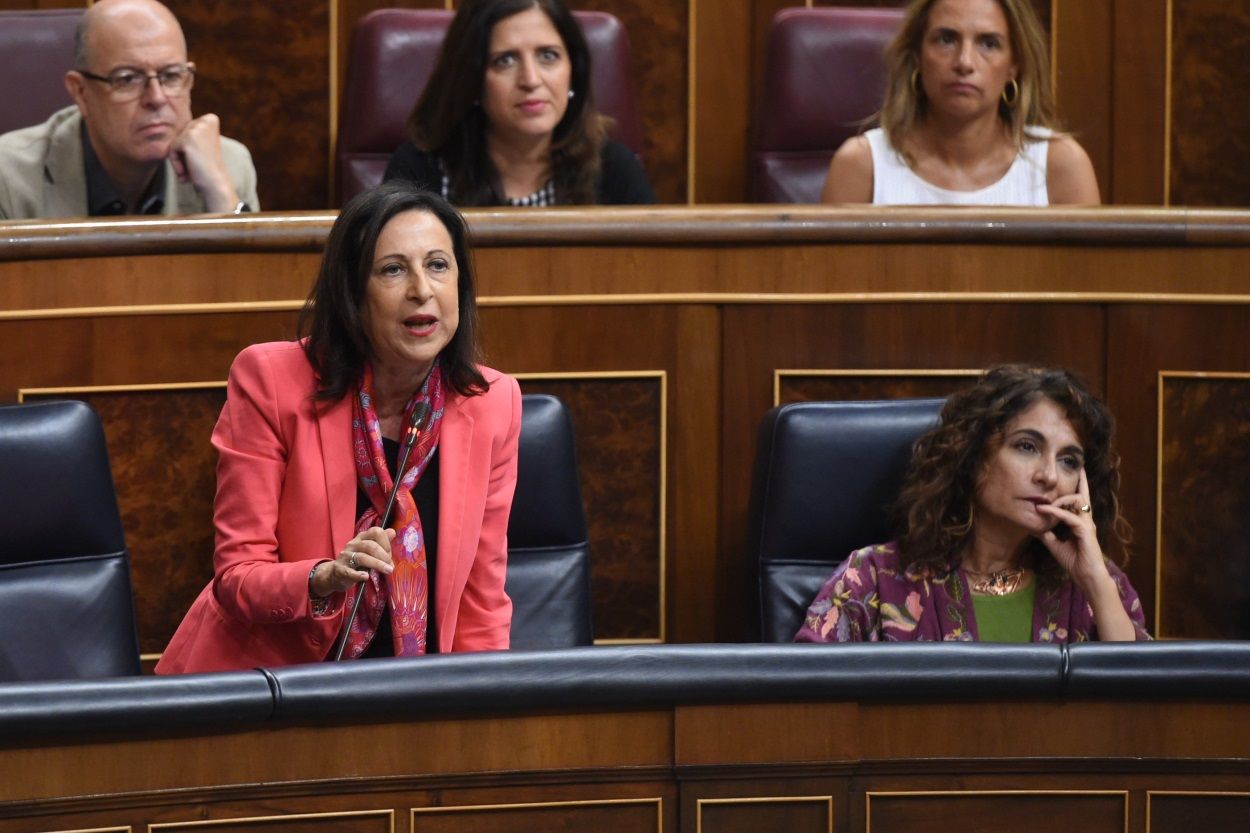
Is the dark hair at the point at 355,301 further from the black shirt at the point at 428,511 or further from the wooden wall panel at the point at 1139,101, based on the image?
the wooden wall panel at the point at 1139,101

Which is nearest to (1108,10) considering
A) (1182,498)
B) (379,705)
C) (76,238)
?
(1182,498)

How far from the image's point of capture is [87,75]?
5.64ft

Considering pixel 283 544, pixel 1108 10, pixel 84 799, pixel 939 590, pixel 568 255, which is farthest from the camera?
pixel 1108 10

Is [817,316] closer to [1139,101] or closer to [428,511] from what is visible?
[428,511]

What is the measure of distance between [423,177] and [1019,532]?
70cm

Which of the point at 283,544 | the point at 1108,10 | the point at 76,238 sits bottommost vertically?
the point at 283,544

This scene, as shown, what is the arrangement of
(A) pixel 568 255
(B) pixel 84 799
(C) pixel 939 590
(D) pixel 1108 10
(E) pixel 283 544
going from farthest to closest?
(D) pixel 1108 10 → (A) pixel 568 255 → (C) pixel 939 590 → (E) pixel 283 544 → (B) pixel 84 799

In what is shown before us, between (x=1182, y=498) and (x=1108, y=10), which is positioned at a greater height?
(x=1108, y=10)

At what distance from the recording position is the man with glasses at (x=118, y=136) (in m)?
1.71

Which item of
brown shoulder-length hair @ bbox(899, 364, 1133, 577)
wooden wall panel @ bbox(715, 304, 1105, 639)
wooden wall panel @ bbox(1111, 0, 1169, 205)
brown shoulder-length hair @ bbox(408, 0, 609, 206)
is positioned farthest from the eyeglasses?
wooden wall panel @ bbox(1111, 0, 1169, 205)

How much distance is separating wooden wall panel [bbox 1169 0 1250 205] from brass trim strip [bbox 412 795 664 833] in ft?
4.89

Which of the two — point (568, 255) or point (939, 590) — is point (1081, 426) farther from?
point (568, 255)

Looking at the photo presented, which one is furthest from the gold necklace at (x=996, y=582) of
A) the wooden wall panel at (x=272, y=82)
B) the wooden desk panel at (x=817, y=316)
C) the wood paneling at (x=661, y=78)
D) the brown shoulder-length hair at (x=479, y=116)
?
the wooden wall panel at (x=272, y=82)

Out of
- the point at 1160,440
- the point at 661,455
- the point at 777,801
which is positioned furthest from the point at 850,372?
the point at 777,801
